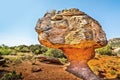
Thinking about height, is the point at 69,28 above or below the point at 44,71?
above

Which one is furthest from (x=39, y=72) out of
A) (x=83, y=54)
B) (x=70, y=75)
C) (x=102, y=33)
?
(x=102, y=33)

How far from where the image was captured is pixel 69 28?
59.9ft

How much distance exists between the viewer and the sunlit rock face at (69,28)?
59.3ft

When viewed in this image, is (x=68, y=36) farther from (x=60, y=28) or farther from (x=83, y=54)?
(x=83, y=54)

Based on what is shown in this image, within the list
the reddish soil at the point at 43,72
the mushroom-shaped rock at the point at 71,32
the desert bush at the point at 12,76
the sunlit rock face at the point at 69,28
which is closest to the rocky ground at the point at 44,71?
the reddish soil at the point at 43,72

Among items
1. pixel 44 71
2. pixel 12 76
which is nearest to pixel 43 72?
pixel 44 71

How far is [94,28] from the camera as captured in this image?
1862 centimetres

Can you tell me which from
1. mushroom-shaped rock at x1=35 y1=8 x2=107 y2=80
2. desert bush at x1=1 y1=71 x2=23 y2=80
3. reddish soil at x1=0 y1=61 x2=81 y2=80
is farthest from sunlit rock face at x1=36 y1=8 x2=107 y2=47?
reddish soil at x1=0 y1=61 x2=81 y2=80

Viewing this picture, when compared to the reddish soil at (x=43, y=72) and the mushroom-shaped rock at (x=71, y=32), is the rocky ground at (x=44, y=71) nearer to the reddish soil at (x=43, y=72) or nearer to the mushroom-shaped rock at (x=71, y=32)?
the reddish soil at (x=43, y=72)

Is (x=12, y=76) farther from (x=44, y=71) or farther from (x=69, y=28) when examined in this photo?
(x=69, y=28)

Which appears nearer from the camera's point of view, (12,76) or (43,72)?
(12,76)

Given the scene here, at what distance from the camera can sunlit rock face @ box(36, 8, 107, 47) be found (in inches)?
711

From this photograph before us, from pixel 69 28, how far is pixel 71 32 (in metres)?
0.26

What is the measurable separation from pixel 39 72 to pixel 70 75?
2370mm
